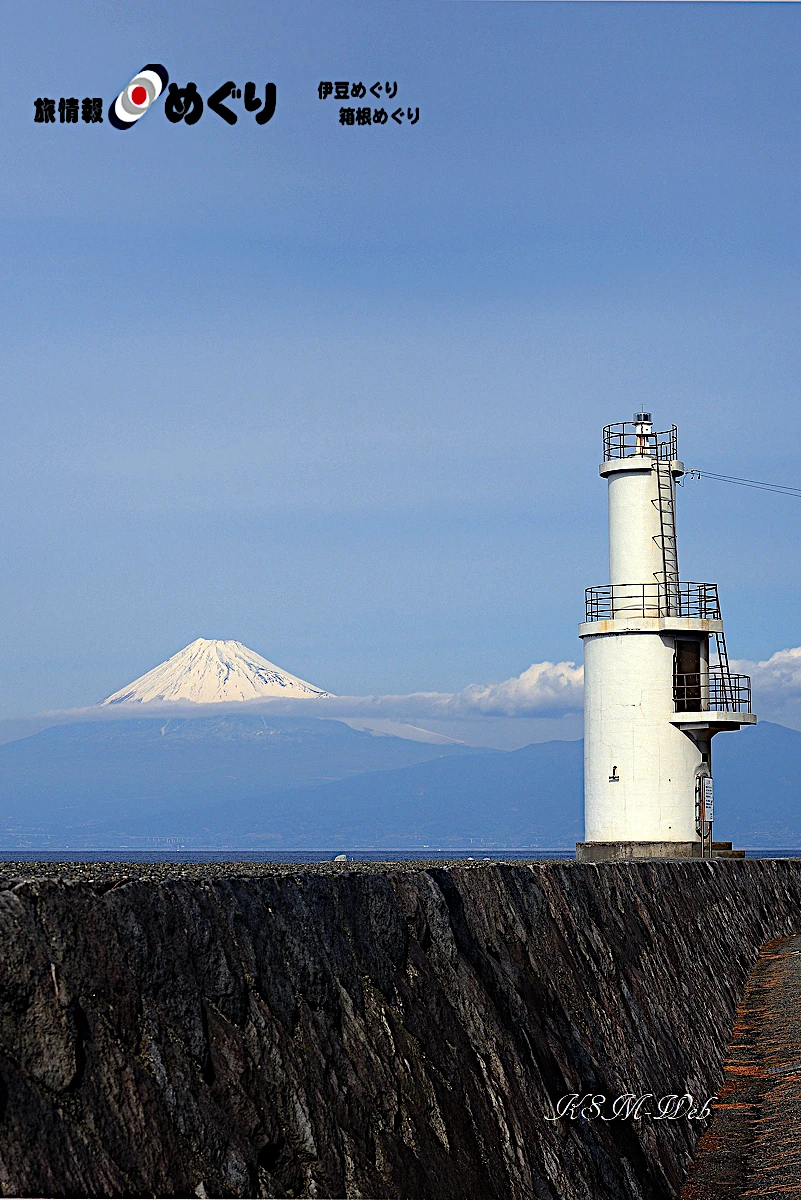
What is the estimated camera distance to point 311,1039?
6152 millimetres

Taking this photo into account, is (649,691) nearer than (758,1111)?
No

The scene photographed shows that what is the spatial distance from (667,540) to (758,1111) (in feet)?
80.5

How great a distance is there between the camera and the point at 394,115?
1459 centimetres

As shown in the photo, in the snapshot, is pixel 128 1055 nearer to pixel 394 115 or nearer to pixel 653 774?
pixel 394 115

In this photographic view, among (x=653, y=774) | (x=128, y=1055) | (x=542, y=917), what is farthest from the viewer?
(x=653, y=774)

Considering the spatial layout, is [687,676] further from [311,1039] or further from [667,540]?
[311,1039]

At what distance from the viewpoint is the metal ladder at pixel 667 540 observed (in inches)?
1448

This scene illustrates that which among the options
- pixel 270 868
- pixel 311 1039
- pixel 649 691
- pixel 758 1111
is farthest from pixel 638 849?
pixel 311 1039

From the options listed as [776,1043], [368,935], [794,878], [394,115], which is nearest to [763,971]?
[776,1043]

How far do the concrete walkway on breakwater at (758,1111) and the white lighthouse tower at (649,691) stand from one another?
14.0 metres

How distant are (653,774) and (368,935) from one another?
29.7 m

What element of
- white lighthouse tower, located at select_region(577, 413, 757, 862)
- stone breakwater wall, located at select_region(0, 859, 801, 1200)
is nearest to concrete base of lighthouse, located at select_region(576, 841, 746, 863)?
white lighthouse tower, located at select_region(577, 413, 757, 862)

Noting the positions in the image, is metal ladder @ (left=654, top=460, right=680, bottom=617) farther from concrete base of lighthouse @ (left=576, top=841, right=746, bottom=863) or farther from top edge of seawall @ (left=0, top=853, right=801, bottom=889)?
top edge of seawall @ (left=0, top=853, right=801, bottom=889)

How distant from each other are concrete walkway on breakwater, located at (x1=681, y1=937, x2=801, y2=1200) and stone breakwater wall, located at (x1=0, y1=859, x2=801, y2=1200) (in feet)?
1.42
